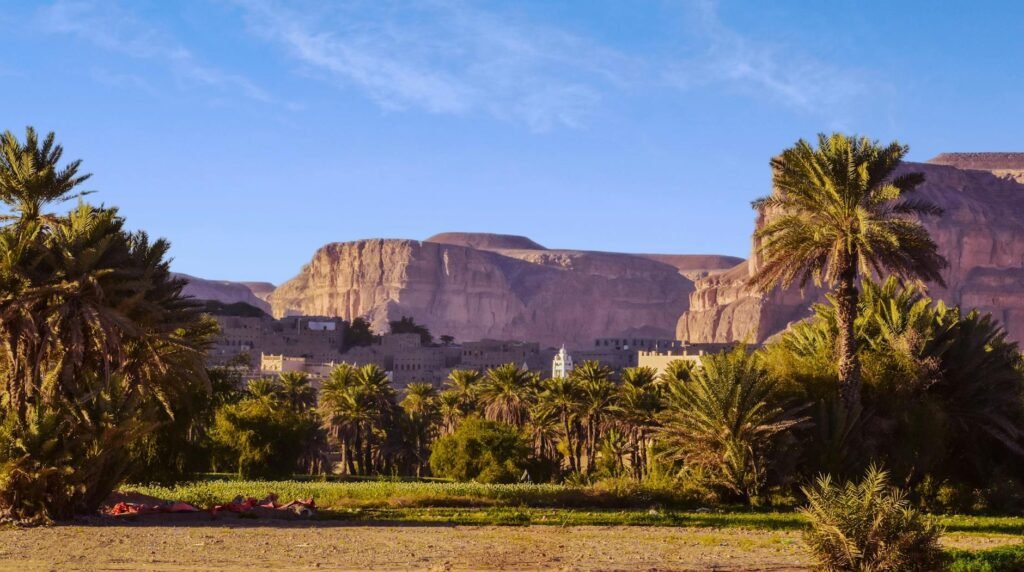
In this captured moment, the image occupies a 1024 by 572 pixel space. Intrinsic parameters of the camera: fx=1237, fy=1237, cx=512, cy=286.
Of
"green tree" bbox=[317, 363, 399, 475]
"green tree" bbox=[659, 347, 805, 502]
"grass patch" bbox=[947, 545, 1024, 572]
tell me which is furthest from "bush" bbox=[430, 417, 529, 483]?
"grass patch" bbox=[947, 545, 1024, 572]

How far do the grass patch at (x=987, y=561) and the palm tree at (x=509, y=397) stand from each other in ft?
138

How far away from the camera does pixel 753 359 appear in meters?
27.0

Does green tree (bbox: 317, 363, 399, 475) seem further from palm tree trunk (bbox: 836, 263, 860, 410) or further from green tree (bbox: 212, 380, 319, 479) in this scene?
palm tree trunk (bbox: 836, 263, 860, 410)

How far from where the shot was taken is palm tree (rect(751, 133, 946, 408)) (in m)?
26.7

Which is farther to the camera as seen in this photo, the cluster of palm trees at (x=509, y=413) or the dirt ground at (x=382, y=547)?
the cluster of palm trees at (x=509, y=413)

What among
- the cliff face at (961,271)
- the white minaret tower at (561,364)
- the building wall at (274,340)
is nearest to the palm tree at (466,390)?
the white minaret tower at (561,364)

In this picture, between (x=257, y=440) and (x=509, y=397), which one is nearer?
(x=257, y=440)

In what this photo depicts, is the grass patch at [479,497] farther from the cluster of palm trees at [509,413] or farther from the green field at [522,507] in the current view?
the cluster of palm trees at [509,413]

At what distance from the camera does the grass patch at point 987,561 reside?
15219 millimetres

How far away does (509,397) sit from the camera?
58375mm

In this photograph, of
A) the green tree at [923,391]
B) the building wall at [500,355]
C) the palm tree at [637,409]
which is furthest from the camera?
the building wall at [500,355]

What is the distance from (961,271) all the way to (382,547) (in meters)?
167

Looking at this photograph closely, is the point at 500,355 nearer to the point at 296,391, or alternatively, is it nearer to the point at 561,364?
the point at 561,364

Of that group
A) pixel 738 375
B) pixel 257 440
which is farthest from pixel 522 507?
pixel 257 440
